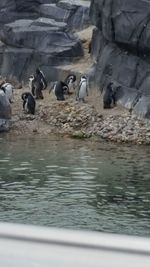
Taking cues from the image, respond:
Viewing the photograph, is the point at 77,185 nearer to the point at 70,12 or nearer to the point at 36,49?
the point at 36,49

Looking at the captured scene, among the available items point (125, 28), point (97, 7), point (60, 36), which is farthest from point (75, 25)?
point (125, 28)

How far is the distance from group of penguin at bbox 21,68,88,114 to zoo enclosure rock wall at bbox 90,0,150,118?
0.79m

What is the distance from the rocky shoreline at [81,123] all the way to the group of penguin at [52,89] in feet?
0.76

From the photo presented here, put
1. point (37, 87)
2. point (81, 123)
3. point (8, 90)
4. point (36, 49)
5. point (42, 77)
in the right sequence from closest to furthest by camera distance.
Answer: point (81, 123) → point (8, 90) → point (37, 87) → point (42, 77) → point (36, 49)

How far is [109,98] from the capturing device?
17.2 metres

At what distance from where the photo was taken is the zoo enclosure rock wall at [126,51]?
1658 centimetres

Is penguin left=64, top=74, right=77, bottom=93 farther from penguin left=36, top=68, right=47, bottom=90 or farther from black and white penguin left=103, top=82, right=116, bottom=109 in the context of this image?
black and white penguin left=103, top=82, right=116, bottom=109

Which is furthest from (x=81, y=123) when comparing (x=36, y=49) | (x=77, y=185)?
(x=77, y=185)

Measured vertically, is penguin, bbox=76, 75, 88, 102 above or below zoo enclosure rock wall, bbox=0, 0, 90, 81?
below

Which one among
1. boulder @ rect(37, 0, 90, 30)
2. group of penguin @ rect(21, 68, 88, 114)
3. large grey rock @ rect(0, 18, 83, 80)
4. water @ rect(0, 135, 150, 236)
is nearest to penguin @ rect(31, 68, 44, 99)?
group of penguin @ rect(21, 68, 88, 114)

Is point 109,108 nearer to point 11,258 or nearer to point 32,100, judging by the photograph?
point 32,100

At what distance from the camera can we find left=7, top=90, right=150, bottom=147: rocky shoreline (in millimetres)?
15602

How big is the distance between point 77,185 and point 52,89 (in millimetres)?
8999

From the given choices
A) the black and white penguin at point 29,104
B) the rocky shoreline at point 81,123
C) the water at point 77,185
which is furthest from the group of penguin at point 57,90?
the water at point 77,185
